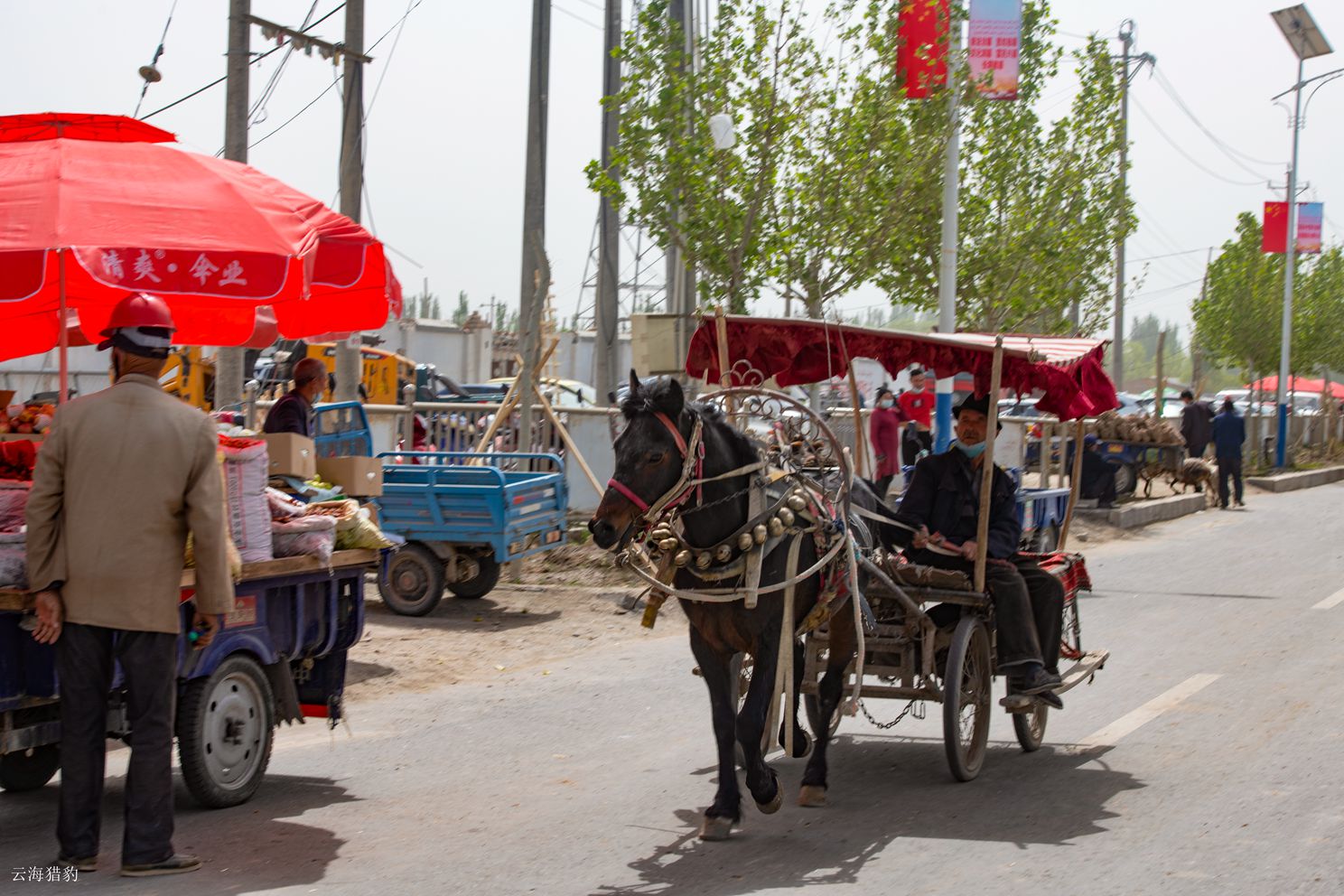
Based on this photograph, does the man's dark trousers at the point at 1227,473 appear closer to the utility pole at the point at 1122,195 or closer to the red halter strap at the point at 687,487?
the utility pole at the point at 1122,195

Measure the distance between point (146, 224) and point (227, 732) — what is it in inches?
90.0

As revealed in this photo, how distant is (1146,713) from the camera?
29.5 feet

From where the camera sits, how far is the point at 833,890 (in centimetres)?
551

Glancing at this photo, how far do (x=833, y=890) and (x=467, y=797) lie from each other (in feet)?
7.15

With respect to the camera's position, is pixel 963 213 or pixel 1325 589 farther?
pixel 963 213

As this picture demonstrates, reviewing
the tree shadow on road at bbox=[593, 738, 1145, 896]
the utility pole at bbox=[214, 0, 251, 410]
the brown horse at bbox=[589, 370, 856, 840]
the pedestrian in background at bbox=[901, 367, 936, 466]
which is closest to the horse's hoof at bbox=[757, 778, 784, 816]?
the brown horse at bbox=[589, 370, 856, 840]

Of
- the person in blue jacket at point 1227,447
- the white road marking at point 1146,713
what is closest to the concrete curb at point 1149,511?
the person in blue jacket at point 1227,447

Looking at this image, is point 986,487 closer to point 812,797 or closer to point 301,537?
point 812,797

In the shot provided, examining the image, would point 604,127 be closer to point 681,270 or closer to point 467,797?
point 681,270

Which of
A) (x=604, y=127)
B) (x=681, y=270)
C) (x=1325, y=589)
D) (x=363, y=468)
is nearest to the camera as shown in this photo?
(x=363, y=468)

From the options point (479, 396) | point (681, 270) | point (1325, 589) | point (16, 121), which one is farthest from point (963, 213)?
point (16, 121)

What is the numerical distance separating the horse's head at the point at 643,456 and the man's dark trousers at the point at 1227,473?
2051 centimetres

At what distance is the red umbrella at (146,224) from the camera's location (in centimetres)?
618

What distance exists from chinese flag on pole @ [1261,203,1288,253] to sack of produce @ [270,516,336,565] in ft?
109
